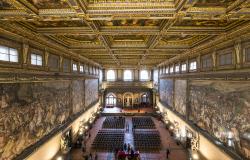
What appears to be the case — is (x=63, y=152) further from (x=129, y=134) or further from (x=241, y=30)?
(x=241, y=30)

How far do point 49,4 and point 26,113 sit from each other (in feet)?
18.6

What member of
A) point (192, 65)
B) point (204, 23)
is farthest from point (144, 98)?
point (204, 23)

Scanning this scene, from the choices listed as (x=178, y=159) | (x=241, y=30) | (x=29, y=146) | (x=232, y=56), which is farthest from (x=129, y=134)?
(x=241, y=30)

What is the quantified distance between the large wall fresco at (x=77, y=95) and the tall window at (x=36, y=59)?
6204 millimetres

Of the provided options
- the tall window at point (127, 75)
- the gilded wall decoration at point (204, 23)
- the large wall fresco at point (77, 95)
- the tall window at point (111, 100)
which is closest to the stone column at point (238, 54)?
the gilded wall decoration at point (204, 23)

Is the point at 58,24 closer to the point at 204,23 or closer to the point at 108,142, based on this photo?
the point at 204,23

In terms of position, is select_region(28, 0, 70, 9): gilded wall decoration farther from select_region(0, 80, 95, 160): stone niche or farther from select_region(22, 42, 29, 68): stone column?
select_region(0, 80, 95, 160): stone niche

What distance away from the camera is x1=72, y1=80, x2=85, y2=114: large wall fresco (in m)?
16.9

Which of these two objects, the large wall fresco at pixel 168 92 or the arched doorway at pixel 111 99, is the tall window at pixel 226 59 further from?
the arched doorway at pixel 111 99

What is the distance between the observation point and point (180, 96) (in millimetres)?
17922

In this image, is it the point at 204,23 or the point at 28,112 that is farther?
the point at 28,112

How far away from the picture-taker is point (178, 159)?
15.5 m

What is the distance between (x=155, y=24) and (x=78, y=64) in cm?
1221

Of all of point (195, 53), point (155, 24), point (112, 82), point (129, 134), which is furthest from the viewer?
point (112, 82)
